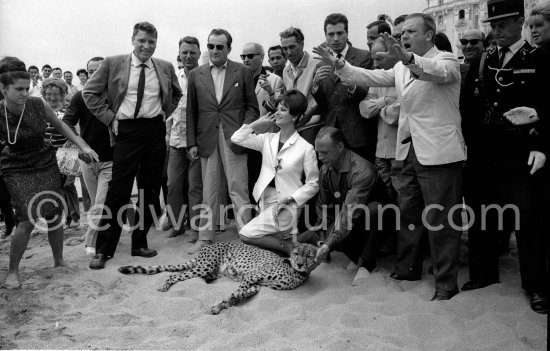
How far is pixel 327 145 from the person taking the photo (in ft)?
13.6

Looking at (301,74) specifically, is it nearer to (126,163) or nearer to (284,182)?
(284,182)

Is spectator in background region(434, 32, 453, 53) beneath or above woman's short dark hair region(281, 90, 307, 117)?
above

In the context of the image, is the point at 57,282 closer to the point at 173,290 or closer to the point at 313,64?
the point at 173,290

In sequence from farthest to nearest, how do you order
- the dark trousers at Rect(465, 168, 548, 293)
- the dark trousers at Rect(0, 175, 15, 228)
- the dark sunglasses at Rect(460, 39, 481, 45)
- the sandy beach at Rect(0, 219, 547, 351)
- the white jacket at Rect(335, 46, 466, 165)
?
the dark trousers at Rect(0, 175, 15, 228), the dark sunglasses at Rect(460, 39, 481, 45), the white jacket at Rect(335, 46, 466, 165), the dark trousers at Rect(465, 168, 548, 293), the sandy beach at Rect(0, 219, 547, 351)

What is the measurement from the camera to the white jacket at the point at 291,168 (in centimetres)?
447

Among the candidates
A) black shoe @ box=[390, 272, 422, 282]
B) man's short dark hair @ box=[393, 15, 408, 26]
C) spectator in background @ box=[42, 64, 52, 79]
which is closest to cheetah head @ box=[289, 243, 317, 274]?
black shoe @ box=[390, 272, 422, 282]

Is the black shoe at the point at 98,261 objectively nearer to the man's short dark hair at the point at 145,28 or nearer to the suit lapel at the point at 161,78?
the suit lapel at the point at 161,78

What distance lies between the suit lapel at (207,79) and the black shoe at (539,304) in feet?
10.5

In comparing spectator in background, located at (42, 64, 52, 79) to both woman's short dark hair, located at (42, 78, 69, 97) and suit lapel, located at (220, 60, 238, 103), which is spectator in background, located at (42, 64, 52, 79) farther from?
suit lapel, located at (220, 60, 238, 103)

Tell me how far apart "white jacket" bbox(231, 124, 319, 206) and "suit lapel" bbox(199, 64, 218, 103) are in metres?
0.80

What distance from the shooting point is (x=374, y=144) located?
4.68 metres

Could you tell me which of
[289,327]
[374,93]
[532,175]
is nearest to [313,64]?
[374,93]

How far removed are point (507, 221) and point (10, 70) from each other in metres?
3.86

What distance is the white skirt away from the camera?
14.8 feet
